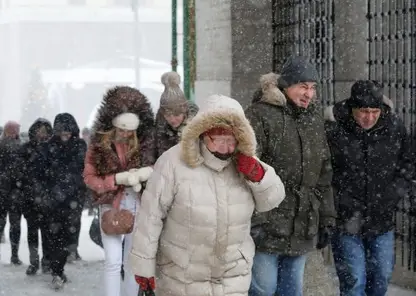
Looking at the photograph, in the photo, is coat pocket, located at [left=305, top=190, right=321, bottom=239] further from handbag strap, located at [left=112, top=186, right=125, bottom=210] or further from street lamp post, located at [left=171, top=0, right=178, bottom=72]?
street lamp post, located at [left=171, top=0, right=178, bottom=72]

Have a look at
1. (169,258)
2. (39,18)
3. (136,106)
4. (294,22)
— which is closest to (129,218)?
(136,106)

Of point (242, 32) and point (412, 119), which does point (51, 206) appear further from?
point (412, 119)

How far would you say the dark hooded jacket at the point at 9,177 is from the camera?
34.0ft

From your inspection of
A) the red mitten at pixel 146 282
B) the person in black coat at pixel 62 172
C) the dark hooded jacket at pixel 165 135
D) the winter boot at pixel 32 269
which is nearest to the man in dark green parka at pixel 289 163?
the red mitten at pixel 146 282

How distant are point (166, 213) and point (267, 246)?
100 centimetres

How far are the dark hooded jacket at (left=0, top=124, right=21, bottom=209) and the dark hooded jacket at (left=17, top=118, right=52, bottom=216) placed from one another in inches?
6.3

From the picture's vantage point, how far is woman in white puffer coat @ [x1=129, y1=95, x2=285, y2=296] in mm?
4359

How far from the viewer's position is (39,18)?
59.2m

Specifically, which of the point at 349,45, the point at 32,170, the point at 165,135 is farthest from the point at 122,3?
the point at 165,135

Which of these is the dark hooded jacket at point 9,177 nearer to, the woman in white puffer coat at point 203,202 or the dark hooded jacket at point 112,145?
the dark hooded jacket at point 112,145

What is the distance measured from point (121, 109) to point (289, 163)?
70.9 inches

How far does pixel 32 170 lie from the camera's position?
9625mm

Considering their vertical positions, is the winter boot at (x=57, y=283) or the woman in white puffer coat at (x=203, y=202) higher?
the woman in white puffer coat at (x=203, y=202)

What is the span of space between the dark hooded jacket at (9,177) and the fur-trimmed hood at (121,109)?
3723mm
